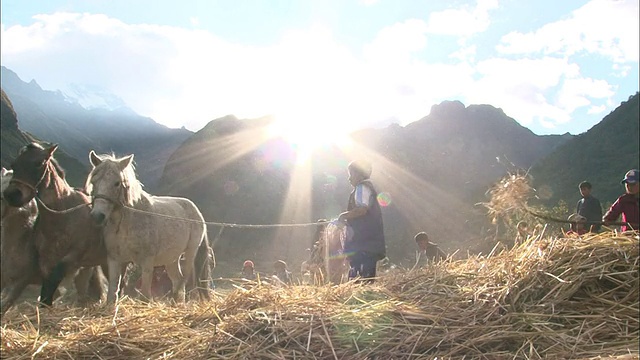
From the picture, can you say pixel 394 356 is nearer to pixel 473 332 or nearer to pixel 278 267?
pixel 473 332

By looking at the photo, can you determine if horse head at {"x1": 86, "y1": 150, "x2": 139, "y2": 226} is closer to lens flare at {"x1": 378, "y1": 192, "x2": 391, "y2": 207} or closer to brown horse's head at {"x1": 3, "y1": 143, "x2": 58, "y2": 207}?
brown horse's head at {"x1": 3, "y1": 143, "x2": 58, "y2": 207}

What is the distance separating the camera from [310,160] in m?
61.9

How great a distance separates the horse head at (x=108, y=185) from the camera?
604 cm

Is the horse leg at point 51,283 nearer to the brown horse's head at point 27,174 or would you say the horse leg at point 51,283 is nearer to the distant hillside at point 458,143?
the brown horse's head at point 27,174

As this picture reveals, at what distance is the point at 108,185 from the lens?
625cm

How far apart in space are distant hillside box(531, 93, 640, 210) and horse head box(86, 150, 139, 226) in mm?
33215

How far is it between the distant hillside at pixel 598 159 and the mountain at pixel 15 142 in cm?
3929

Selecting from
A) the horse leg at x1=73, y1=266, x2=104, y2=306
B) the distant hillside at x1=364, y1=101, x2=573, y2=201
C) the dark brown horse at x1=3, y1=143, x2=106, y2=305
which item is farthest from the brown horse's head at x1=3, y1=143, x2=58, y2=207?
the distant hillside at x1=364, y1=101, x2=573, y2=201

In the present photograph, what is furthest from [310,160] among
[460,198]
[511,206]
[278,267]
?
[511,206]

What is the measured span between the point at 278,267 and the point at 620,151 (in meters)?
45.6

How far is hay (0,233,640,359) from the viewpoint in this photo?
2.73 metres

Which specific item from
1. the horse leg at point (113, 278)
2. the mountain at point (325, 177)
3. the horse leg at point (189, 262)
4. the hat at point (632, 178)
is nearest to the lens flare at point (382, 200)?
the hat at point (632, 178)

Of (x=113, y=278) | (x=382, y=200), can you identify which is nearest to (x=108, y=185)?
(x=113, y=278)

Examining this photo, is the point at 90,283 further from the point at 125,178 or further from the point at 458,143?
the point at 458,143
